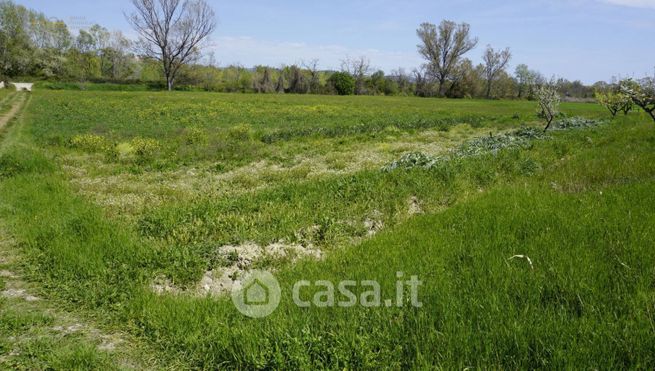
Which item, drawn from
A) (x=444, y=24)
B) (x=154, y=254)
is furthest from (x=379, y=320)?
(x=444, y=24)

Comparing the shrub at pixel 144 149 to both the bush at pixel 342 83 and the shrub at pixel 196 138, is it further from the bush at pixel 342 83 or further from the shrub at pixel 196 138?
the bush at pixel 342 83

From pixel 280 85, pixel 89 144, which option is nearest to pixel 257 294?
pixel 89 144

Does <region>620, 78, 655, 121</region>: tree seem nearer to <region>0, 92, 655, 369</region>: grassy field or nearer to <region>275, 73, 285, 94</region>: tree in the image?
<region>0, 92, 655, 369</region>: grassy field

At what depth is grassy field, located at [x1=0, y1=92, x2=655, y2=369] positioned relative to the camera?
3912 millimetres

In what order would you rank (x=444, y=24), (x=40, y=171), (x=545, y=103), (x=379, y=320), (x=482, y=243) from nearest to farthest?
(x=379, y=320)
(x=482, y=243)
(x=40, y=171)
(x=545, y=103)
(x=444, y=24)

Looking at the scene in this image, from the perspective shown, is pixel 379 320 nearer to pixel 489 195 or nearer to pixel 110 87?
Result: pixel 489 195

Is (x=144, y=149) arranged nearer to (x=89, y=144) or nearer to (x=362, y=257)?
(x=89, y=144)

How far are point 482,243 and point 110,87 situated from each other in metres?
82.7

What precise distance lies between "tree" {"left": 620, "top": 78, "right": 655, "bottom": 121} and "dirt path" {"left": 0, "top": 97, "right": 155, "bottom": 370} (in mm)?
20241

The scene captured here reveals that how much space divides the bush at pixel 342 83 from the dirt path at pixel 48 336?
9525 centimetres

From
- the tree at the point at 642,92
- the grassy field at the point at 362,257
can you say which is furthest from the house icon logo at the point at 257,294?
the tree at the point at 642,92

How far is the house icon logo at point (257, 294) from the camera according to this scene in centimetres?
479

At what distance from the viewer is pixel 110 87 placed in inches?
2955

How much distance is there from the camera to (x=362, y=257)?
6.11 m
